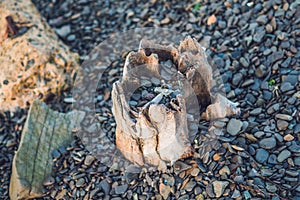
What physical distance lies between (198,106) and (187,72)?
0.22 meters

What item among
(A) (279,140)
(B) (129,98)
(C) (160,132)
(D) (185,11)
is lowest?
(A) (279,140)

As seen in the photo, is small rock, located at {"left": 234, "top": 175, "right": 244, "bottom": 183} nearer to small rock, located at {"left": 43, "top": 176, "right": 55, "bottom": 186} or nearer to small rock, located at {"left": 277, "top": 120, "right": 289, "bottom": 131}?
small rock, located at {"left": 277, "top": 120, "right": 289, "bottom": 131}

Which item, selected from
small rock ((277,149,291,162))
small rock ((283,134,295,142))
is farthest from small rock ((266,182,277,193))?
small rock ((283,134,295,142))

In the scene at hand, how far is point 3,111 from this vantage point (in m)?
3.08

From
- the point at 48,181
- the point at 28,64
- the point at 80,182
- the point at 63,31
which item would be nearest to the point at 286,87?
the point at 80,182

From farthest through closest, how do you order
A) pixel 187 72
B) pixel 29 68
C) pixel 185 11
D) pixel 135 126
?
pixel 185 11, pixel 29 68, pixel 187 72, pixel 135 126

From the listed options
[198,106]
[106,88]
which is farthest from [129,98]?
[106,88]

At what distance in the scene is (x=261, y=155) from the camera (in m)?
2.40

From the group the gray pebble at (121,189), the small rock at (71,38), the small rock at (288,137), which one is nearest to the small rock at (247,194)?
the small rock at (288,137)

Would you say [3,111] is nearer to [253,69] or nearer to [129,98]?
[129,98]

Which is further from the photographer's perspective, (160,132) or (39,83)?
(39,83)

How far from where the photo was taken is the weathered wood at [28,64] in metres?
3.04

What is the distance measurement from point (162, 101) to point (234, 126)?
0.46m

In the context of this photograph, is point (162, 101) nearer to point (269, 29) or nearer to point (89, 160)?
point (89, 160)
